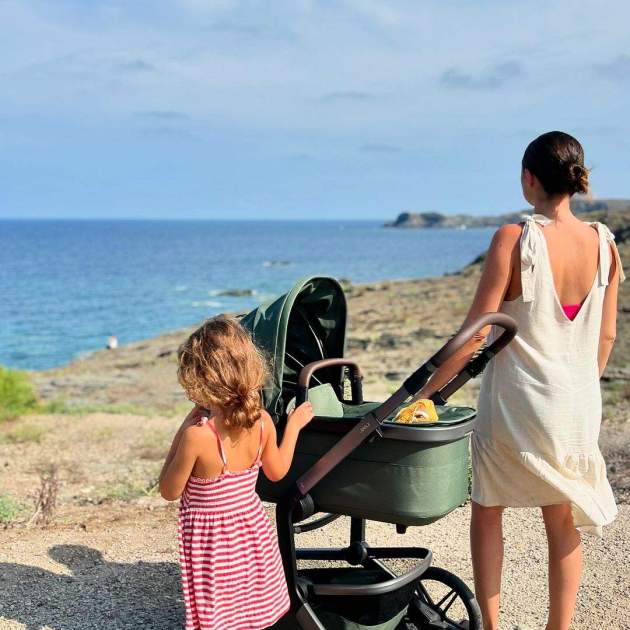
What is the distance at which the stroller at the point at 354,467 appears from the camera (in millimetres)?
3572

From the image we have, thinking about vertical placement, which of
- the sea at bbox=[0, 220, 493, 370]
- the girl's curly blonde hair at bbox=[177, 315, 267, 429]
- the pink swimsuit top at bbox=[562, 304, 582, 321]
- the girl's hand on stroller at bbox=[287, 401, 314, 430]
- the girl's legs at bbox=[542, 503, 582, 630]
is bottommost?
Answer: the sea at bbox=[0, 220, 493, 370]

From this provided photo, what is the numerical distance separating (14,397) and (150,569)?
793cm

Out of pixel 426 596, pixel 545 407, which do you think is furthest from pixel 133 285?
pixel 545 407

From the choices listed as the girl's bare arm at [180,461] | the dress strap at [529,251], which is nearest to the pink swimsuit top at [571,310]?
the dress strap at [529,251]

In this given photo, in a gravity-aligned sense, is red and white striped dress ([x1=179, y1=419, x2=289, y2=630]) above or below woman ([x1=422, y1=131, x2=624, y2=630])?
below

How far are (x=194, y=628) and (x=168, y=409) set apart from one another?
10857mm

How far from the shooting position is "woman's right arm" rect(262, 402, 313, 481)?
11.8 ft

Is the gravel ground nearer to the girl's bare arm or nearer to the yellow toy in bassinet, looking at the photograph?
the girl's bare arm

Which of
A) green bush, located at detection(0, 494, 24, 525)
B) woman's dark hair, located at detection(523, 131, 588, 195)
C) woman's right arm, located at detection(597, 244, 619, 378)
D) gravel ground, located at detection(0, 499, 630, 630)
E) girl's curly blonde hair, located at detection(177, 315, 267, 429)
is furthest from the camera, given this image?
green bush, located at detection(0, 494, 24, 525)

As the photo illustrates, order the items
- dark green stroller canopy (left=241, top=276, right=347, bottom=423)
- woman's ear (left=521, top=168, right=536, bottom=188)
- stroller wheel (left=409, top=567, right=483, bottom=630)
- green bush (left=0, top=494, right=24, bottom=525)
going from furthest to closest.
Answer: green bush (left=0, top=494, right=24, bottom=525) → dark green stroller canopy (left=241, top=276, right=347, bottom=423) → stroller wheel (left=409, top=567, right=483, bottom=630) → woman's ear (left=521, top=168, right=536, bottom=188)

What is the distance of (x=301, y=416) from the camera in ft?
12.1

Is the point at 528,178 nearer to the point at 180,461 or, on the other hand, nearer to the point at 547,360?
the point at 547,360

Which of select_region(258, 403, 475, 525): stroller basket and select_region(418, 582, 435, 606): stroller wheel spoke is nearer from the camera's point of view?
select_region(258, 403, 475, 525): stroller basket

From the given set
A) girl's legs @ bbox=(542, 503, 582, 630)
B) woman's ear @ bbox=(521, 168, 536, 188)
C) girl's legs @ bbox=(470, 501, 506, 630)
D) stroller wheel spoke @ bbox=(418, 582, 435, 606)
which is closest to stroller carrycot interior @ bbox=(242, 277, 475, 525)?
girl's legs @ bbox=(470, 501, 506, 630)
